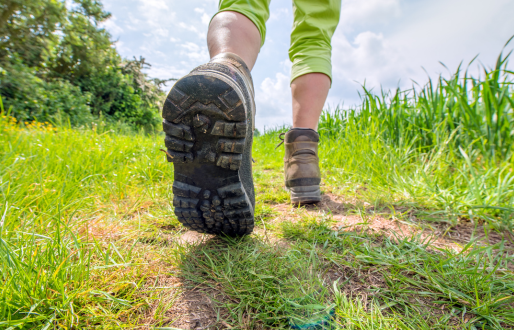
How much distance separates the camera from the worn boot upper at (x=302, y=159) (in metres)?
1.49

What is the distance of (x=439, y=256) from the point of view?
0.86 m

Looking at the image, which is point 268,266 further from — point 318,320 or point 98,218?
point 98,218

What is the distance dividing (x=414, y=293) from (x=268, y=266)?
408 millimetres

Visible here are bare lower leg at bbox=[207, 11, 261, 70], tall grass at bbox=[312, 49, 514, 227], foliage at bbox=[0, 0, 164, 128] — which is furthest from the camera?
foliage at bbox=[0, 0, 164, 128]

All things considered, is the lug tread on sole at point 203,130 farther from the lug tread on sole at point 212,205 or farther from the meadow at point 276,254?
the meadow at point 276,254

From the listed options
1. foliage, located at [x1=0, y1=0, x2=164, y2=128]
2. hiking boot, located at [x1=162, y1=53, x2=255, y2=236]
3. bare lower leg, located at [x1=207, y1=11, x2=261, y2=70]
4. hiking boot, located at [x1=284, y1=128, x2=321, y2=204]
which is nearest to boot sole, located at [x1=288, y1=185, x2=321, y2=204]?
hiking boot, located at [x1=284, y1=128, x2=321, y2=204]

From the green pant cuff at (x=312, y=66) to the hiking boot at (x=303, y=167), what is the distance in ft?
1.11

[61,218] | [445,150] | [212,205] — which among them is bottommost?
[61,218]

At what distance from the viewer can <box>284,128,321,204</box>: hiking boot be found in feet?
4.85

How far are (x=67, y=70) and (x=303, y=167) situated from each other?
882 centimetres

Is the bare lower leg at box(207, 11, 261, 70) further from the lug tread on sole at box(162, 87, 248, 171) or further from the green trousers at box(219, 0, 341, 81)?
the green trousers at box(219, 0, 341, 81)

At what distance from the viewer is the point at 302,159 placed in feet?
4.97

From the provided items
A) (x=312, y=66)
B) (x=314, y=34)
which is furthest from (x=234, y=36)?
(x=314, y=34)

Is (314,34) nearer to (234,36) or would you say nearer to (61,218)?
(234,36)
